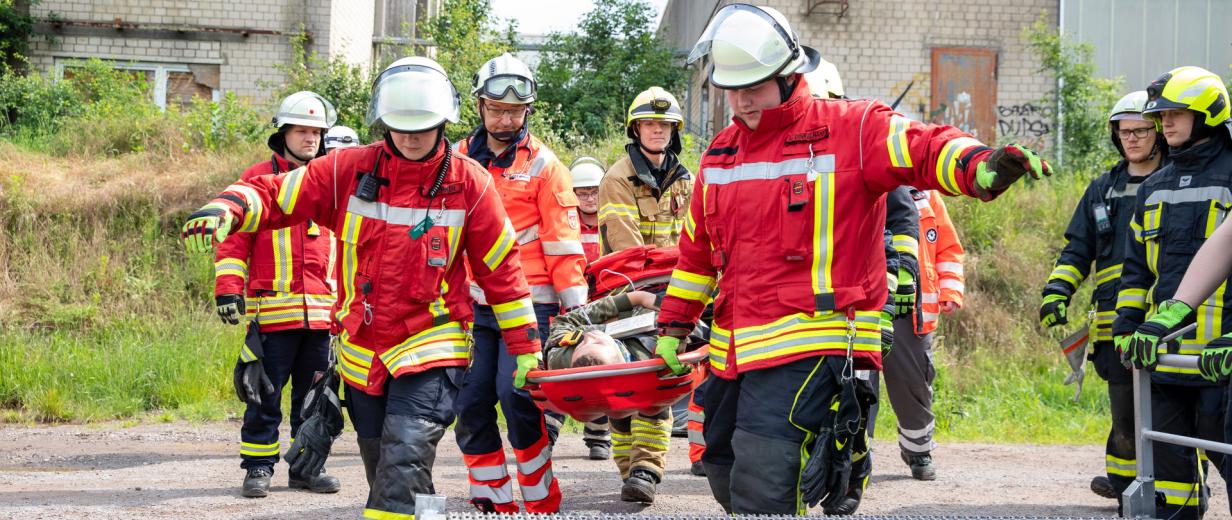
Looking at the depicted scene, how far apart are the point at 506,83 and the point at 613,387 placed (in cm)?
201

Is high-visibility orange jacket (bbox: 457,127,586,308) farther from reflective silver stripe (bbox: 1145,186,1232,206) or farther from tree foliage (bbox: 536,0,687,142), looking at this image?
tree foliage (bbox: 536,0,687,142)

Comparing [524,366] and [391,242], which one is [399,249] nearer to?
[391,242]

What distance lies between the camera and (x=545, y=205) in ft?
20.8

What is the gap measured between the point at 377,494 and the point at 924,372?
4029 millimetres

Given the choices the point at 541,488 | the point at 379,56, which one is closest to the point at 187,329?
the point at 541,488

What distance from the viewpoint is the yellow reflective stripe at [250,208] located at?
14.8ft

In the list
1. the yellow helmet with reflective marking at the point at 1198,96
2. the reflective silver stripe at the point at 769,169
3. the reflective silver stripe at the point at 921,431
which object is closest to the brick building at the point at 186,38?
the reflective silver stripe at the point at 921,431

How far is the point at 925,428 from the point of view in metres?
7.45

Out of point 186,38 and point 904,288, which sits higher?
point 186,38

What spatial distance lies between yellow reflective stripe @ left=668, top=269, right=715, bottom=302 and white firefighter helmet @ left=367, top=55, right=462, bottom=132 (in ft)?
3.72

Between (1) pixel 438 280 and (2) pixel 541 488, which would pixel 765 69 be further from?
(2) pixel 541 488

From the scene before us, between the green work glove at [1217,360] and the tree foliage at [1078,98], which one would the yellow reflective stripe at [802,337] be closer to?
the green work glove at [1217,360]

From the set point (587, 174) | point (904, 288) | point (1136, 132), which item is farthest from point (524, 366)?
point (1136, 132)

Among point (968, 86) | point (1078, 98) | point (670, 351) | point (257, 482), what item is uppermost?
point (968, 86)
